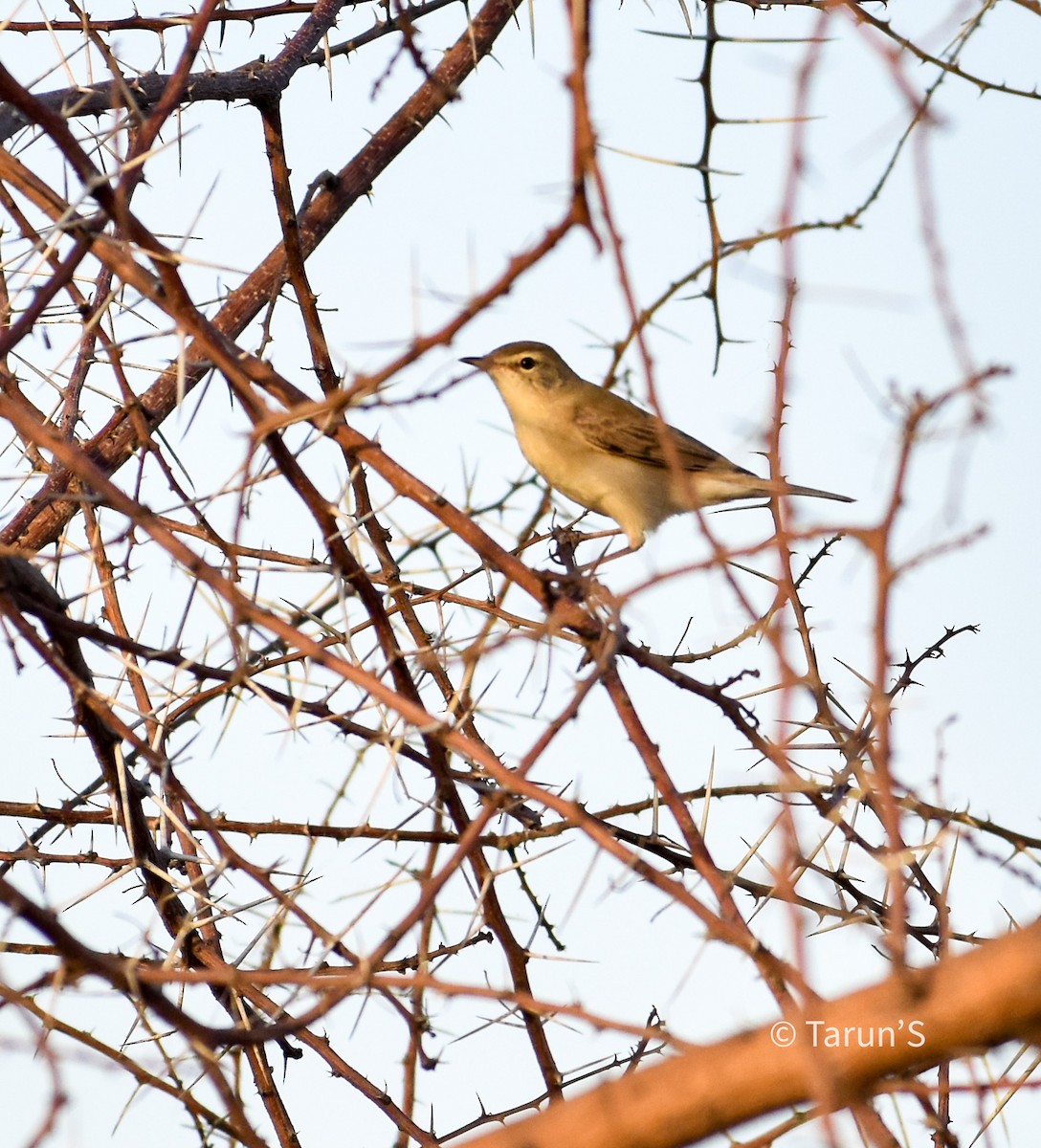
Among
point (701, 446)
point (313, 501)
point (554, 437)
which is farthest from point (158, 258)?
point (701, 446)

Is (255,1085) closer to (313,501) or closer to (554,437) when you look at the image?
(313,501)

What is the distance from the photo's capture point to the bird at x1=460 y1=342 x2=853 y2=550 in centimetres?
682

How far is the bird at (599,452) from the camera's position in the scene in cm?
682

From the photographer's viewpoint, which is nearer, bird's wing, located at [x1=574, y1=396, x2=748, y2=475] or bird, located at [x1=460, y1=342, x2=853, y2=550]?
bird, located at [x1=460, y1=342, x2=853, y2=550]

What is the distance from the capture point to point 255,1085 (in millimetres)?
3299

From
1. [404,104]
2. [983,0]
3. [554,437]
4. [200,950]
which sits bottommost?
[200,950]

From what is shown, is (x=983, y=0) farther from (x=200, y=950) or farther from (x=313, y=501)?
(x=200, y=950)

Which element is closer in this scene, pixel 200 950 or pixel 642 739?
pixel 642 739

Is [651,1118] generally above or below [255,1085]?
below

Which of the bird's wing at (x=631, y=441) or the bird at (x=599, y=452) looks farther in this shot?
the bird's wing at (x=631, y=441)

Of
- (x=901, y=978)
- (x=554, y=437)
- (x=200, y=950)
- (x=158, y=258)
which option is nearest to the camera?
(x=901, y=978)

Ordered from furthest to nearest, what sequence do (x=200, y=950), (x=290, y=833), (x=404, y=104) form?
1. (x=404, y=104)
2. (x=290, y=833)
3. (x=200, y=950)

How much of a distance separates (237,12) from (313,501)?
2455 millimetres

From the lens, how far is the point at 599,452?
23.0ft
